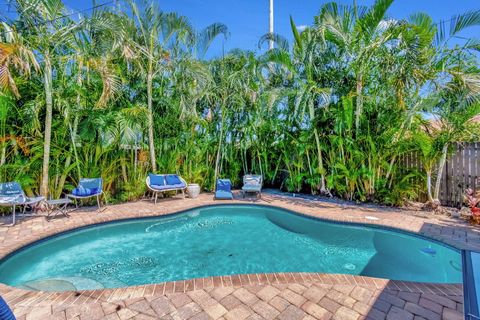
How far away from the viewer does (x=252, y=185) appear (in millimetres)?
8531

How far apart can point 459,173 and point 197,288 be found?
7.31 meters

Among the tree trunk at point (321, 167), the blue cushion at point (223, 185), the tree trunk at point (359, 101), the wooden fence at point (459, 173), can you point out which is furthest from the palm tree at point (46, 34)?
the wooden fence at point (459, 173)

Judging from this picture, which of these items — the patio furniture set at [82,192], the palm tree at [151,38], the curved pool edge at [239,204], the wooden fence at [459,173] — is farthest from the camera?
the palm tree at [151,38]

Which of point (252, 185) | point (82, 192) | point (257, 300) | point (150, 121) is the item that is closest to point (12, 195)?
point (82, 192)

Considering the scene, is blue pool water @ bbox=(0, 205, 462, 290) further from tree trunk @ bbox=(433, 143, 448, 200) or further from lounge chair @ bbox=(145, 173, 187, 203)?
tree trunk @ bbox=(433, 143, 448, 200)

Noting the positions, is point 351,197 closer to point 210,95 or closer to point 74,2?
point 210,95

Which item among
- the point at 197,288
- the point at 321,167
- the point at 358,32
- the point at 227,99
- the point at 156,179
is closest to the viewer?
the point at 197,288

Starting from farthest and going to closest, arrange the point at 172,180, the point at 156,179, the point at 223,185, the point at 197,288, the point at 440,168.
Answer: the point at 223,185 → the point at 172,180 → the point at 156,179 → the point at 440,168 → the point at 197,288

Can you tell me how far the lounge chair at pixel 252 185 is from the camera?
8.28m

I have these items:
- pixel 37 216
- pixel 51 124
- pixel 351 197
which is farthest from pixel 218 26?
pixel 37 216

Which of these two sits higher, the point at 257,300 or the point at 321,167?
the point at 321,167

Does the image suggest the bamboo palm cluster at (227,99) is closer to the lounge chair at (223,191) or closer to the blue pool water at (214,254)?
the lounge chair at (223,191)

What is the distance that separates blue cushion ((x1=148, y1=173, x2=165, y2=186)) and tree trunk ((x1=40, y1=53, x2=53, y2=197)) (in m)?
2.52

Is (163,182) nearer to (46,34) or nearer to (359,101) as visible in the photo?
(46,34)
